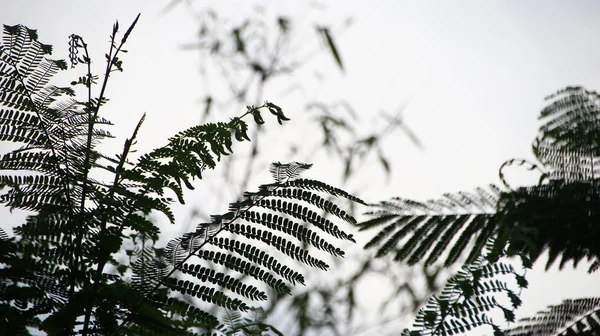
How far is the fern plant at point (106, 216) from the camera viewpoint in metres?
1.10

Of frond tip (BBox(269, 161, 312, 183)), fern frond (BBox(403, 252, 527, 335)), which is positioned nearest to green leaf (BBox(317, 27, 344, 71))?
frond tip (BBox(269, 161, 312, 183))

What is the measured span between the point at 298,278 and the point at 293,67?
4023mm

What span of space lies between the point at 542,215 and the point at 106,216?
3.63 feet

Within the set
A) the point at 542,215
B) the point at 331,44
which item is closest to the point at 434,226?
the point at 542,215

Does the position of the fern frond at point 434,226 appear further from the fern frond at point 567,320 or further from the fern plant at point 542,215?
the fern frond at point 567,320

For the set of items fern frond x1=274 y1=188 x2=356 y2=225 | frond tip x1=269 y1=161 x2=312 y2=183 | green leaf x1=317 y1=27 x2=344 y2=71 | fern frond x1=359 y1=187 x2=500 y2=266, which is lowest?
fern frond x1=274 y1=188 x2=356 y2=225

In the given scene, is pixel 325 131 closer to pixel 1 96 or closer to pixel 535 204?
pixel 535 204

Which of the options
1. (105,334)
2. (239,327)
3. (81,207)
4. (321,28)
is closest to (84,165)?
(81,207)

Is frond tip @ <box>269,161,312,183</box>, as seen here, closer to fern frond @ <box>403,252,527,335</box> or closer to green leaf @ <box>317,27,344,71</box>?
fern frond @ <box>403,252,527,335</box>

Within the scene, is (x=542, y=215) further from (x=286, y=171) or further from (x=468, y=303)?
(x=286, y=171)

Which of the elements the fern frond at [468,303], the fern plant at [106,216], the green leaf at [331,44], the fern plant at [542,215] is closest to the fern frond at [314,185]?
the fern plant at [106,216]

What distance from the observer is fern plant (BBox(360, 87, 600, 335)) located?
1.42 meters

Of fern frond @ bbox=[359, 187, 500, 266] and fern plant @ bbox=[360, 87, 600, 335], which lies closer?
fern plant @ bbox=[360, 87, 600, 335]

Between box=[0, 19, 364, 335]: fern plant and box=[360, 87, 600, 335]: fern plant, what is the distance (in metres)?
0.57
